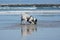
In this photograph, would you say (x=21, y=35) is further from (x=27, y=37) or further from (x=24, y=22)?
(x=24, y=22)

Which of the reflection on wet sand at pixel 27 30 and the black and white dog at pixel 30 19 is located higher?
the black and white dog at pixel 30 19

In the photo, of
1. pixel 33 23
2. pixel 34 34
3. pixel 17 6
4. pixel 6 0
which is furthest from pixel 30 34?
pixel 6 0

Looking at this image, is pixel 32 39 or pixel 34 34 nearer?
pixel 32 39

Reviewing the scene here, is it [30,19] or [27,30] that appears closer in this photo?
[27,30]

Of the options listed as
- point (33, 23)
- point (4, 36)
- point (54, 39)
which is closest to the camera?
point (54, 39)

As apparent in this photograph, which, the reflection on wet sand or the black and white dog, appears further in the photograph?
the black and white dog

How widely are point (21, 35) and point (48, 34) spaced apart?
54.3 inches

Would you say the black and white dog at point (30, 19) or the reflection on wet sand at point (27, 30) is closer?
the reflection on wet sand at point (27, 30)

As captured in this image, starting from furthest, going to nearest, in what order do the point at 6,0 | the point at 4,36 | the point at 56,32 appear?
the point at 6,0 → the point at 56,32 → the point at 4,36

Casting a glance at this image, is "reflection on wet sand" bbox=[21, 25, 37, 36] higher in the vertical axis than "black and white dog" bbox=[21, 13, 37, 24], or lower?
lower

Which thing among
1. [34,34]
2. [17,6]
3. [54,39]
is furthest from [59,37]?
[17,6]

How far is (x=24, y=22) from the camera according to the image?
72.3 ft

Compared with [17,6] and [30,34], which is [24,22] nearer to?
[30,34]

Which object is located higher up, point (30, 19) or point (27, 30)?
point (30, 19)
